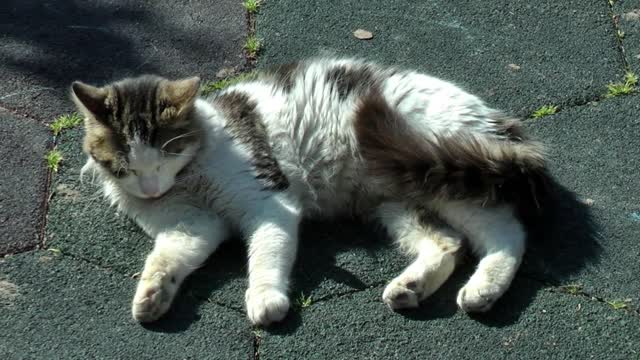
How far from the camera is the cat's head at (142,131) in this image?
4.00 m

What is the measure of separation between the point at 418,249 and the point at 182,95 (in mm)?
1354

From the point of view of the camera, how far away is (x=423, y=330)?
3.77 meters

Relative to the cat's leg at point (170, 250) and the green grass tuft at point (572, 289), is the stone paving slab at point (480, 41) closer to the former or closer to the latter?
the green grass tuft at point (572, 289)

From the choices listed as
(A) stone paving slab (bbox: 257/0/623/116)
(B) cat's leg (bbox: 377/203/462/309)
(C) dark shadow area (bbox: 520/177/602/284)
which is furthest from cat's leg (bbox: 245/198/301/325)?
(A) stone paving slab (bbox: 257/0/623/116)

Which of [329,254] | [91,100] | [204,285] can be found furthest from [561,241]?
[91,100]

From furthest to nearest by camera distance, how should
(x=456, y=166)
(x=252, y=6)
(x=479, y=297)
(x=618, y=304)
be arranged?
(x=252, y=6), (x=456, y=166), (x=618, y=304), (x=479, y=297)

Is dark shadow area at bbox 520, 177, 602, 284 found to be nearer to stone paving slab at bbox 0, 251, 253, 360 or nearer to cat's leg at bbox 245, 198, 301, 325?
cat's leg at bbox 245, 198, 301, 325

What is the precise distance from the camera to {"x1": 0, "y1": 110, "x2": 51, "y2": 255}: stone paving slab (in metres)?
4.43

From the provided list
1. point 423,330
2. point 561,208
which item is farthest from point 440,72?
point 423,330

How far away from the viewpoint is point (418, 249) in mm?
4105

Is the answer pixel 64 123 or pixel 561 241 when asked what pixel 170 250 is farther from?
pixel 561 241

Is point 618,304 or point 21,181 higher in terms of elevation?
point 618,304

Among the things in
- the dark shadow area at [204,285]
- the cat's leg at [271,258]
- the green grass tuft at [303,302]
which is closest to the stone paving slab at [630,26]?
the cat's leg at [271,258]

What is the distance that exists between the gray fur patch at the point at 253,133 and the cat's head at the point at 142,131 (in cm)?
27
